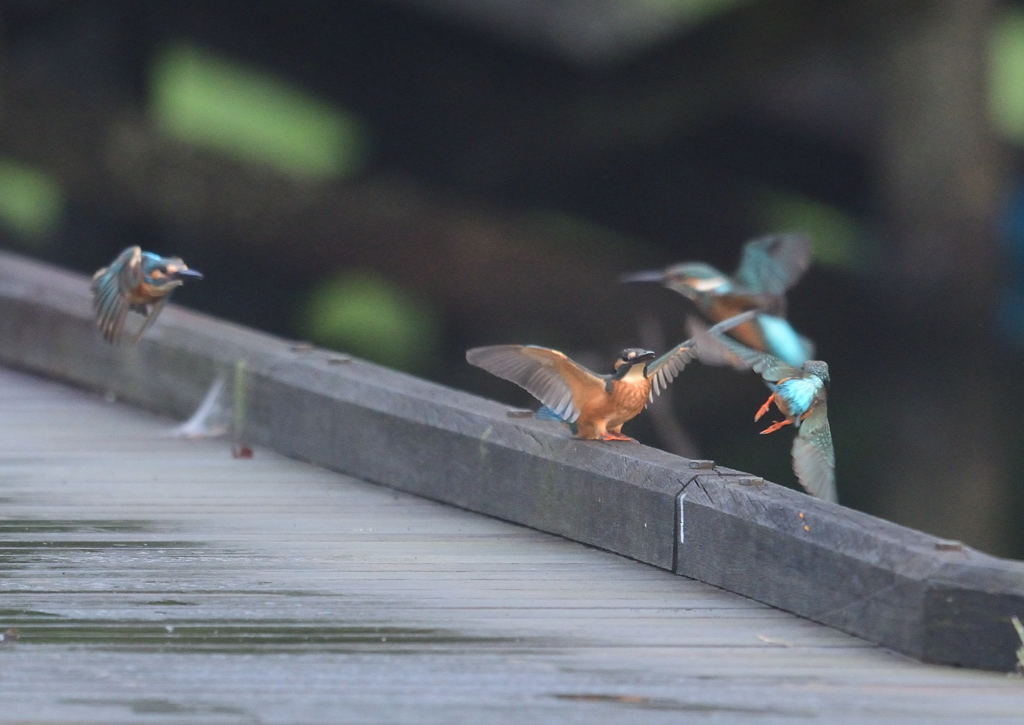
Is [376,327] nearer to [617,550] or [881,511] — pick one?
[881,511]

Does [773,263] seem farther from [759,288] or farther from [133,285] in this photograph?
[133,285]

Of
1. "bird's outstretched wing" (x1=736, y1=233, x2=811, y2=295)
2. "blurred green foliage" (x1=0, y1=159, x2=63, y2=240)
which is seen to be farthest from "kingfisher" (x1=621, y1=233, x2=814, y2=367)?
"blurred green foliage" (x1=0, y1=159, x2=63, y2=240)

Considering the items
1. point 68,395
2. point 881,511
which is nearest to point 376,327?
point 881,511

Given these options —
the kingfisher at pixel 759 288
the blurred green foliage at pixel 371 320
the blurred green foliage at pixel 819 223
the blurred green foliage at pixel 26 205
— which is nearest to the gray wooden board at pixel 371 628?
the kingfisher at pixel 759 288

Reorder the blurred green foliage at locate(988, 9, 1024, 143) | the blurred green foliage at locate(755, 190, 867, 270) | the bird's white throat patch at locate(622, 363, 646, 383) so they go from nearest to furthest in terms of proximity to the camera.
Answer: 1. the bird's white throat patch at locate(622, 363, 646, 383)
2. the blurred green foliage at locate(755, 190, 867, 270)
3. the blurred green foliage at locate(988, 9, 1024, 143)

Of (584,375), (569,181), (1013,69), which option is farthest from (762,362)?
(1013,69)

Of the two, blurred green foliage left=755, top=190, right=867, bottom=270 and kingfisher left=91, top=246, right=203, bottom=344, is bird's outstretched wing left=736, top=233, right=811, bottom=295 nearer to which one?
kingfisher left=91, top=246, right=203, bottom=344
